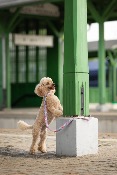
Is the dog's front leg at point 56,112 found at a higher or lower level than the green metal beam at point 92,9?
lower

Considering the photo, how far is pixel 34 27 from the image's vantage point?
2564 cm

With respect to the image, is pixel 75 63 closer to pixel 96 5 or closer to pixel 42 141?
pixel 42 141

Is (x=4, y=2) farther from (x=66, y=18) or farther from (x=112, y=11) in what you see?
(x=66, y=18)

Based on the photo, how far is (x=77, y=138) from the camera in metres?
7.89

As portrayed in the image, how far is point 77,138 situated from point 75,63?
4.08ft

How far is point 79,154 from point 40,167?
3.68ft

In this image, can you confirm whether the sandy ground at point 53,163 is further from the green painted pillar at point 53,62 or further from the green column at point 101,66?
the green painted pillar at point 53,62

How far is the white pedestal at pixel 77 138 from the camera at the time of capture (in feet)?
26.0

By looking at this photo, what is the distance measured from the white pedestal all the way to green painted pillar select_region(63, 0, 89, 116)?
24cm

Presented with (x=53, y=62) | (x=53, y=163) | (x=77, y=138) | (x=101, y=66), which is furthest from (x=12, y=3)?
(x=53, y=163)

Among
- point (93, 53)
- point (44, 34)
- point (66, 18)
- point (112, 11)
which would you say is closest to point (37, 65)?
point (44, 34)

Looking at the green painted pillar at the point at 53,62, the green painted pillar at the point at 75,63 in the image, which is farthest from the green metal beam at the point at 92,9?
the green painted pillar at the point at 75,63

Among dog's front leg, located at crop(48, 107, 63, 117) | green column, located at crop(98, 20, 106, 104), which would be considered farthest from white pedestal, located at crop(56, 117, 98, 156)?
green column, located at crop(98, 20, 106, 104)

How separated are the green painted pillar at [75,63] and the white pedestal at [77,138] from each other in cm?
24
